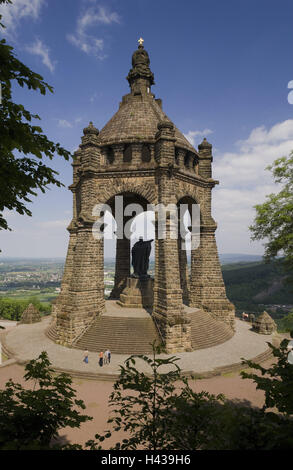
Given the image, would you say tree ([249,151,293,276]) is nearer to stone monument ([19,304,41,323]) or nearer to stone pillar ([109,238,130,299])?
stone pillar ([109,238,130,299])

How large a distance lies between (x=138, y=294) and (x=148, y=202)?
24.9ft

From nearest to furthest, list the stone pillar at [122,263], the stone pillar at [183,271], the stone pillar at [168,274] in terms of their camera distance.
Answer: the stone pillar at [168,274], the stone pillar at [183,271], the stone pillar at [122,263]

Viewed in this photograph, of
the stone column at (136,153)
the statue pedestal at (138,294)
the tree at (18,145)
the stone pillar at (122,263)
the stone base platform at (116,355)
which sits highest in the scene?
the stone column at (136,153)

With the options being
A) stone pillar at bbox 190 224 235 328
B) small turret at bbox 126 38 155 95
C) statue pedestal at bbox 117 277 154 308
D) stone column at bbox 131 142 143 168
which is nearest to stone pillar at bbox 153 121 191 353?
stone column at bbox 131 142 143 168

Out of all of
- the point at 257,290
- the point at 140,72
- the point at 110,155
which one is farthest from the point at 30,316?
the point at 257,290

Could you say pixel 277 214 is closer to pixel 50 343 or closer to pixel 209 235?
pixel 209 235

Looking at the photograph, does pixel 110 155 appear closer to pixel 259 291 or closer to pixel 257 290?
pixel 259 291

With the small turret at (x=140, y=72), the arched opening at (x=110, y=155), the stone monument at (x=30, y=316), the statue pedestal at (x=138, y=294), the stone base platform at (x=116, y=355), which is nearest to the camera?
the stone base platform at (x=116, y=355)

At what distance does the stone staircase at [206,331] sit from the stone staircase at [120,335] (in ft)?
9.37

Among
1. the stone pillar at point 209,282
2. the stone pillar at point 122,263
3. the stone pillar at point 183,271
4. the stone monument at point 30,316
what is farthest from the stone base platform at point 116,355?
the stone pillar at point 122,263

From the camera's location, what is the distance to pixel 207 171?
2139 cm

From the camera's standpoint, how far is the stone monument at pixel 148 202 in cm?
1616

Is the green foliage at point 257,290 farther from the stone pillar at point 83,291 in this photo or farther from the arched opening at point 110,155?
the arched opening at point 110,155
